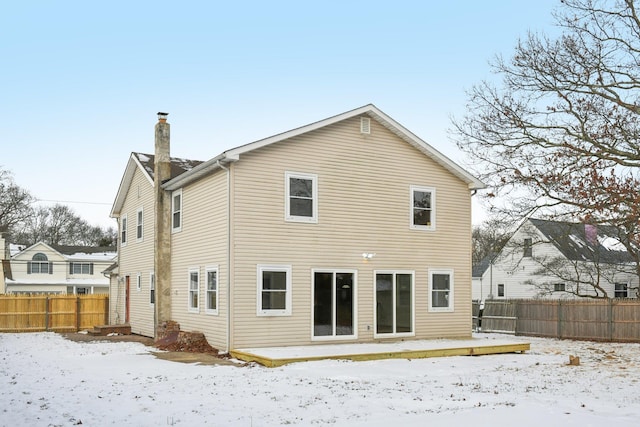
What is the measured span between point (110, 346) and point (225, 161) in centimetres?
712

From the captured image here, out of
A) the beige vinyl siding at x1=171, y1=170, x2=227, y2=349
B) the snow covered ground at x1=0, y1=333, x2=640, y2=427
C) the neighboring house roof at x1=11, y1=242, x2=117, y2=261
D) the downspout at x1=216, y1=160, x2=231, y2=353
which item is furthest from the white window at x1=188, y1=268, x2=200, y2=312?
the neighboring house roof at x1=11, y1=242, x2=117, y2=261

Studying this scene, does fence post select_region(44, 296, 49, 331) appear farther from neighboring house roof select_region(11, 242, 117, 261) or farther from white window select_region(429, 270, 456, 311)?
neighboring house roof select_region(11, 242, 117, 261)

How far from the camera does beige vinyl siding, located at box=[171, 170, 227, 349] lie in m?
17.6

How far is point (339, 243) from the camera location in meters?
18.8

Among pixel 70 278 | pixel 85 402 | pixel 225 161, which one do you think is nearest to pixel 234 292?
pixel 225 161

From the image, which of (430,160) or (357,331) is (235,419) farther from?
(430,160)

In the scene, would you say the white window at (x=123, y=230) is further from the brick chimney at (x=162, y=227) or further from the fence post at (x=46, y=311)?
the brick chimney at (x=162, y=227)

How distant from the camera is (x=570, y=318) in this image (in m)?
24.0

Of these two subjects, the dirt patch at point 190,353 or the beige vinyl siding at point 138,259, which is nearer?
the dirt patch at point 190,353

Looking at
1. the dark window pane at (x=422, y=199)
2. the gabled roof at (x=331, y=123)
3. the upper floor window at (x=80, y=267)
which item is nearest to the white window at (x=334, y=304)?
the dark window pane at (x=422, y=199)

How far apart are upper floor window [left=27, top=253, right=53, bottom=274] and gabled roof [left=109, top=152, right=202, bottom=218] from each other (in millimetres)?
30737

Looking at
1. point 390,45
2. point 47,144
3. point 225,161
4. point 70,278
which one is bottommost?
point 70,278

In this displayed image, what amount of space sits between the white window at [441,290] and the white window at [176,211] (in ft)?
27.0

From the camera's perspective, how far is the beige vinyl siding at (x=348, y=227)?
1745 centimetres
